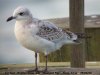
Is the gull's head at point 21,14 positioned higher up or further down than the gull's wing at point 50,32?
higher up

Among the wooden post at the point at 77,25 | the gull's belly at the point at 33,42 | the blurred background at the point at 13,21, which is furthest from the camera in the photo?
the blurred background at the point at 13,21

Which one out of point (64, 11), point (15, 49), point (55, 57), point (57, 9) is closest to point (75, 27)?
point (55, 57)

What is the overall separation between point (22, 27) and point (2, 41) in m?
6.10

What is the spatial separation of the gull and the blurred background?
4.14m

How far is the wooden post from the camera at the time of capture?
25.3 feet

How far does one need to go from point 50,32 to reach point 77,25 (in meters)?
0.45

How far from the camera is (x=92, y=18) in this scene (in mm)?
9531

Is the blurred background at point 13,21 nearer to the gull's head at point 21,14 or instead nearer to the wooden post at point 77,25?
the wooden post at point 77,25

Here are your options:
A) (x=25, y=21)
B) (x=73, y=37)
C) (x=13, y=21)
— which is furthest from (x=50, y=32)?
(x=13, y=21)

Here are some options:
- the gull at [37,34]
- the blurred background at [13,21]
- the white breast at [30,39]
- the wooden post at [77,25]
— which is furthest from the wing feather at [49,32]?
the blurred background at [13,21]

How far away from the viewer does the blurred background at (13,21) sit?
492 inches

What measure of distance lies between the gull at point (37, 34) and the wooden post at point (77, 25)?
10.4 inches

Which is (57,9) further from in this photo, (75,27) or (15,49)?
(75,27)

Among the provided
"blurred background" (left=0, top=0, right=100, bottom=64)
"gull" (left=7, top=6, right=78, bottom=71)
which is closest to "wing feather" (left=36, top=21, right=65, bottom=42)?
"gull" (left=7, top=6, right=78, bottom=71)
